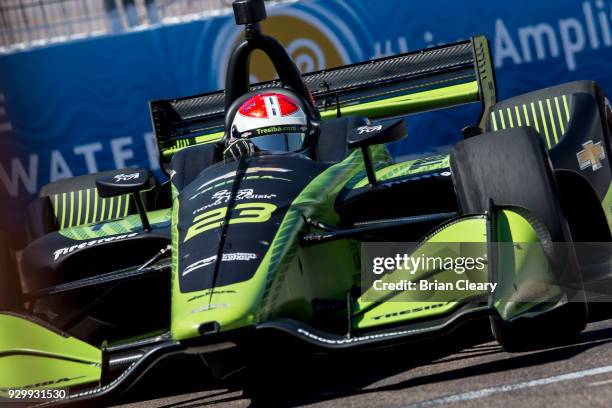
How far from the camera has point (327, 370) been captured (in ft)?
18.6

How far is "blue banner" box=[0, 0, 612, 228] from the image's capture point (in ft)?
39.3

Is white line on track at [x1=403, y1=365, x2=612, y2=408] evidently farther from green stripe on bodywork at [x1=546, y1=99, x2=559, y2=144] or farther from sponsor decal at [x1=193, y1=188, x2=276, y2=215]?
green stripe on bodywork at [x1=546, y1=99, x2=559, y2=144]

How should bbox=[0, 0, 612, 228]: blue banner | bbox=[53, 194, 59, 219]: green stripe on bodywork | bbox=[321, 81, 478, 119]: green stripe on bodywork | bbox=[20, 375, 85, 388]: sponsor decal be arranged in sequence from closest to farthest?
bbox=[20, 375, 85, 388]: sponsor decal, bbox=[53, 194, 59, 219]: green stripe on bodywork, bbox=[321, 81, 478, 119]: green stripe on bodywork, bbox=[0, 0, 612, 228]: blue banner

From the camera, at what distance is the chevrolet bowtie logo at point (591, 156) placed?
645 centimetres

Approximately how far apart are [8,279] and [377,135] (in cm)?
193

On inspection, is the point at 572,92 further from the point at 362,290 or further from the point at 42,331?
the point at 42,331

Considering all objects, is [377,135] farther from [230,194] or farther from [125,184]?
[125,184]

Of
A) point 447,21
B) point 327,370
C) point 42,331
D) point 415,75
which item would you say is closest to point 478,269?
point 327,370

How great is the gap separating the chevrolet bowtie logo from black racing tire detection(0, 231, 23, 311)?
9.68ft

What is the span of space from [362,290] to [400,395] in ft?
2.70

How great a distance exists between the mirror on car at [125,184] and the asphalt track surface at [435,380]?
→ 99cm

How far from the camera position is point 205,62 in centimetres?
1219

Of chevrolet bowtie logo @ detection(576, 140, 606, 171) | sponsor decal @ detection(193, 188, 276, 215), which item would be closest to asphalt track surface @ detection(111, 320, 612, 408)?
sponsor decal @ detection(193, 188, 276, 215)

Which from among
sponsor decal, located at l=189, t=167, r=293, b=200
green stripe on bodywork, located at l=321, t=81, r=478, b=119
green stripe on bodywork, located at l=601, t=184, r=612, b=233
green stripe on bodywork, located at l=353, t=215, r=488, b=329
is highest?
sponsor decal, located at l=189, t=167, r=293, b=200
